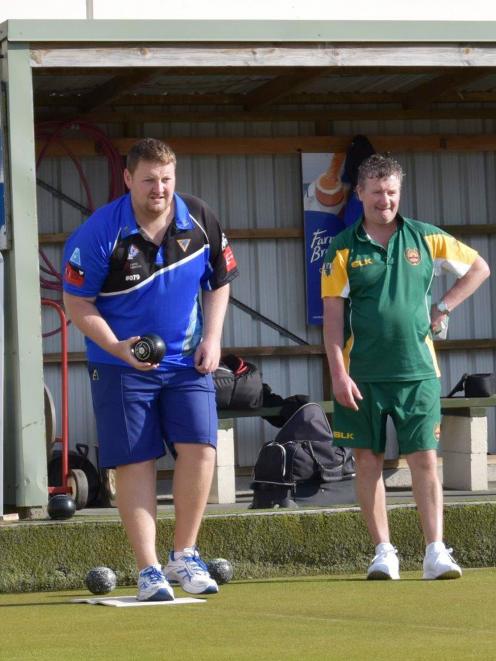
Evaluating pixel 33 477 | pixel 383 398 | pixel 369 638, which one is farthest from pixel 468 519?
pixel 369 638

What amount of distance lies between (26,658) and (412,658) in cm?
101

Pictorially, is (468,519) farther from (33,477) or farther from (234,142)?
(234,142)

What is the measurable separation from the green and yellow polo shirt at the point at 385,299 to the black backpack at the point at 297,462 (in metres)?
2.44

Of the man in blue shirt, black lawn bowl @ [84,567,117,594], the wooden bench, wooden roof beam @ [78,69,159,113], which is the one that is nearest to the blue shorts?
the man in blue shirt

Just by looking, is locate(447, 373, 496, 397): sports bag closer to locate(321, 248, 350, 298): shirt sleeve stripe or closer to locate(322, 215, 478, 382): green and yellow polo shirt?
locate(322, 215, 478, 382): green and yellow polo shirt

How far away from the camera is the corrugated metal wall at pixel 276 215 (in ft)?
37.7

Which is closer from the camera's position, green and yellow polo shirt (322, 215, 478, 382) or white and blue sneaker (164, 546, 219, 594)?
white and blue sneaker (164, 546, 219, 594)

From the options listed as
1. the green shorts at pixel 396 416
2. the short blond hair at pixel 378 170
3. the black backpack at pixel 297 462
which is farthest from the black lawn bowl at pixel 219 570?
the black backpack at pixel 297 462

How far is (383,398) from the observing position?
6277 mm

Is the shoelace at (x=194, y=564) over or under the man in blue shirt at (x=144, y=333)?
under

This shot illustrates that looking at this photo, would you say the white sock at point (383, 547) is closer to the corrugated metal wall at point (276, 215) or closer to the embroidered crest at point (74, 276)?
the embroidered crest at point (74, 276)

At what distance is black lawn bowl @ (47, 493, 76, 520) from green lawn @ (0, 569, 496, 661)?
100 centimetres

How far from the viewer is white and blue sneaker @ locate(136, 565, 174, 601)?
546cm

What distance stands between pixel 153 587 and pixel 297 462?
11.8 feet
